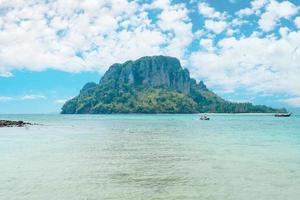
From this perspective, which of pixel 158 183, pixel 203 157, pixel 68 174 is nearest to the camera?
pixel 158 183

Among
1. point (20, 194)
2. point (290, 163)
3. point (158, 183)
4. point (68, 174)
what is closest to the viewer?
point (20, 194)

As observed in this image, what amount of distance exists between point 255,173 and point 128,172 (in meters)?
11.6

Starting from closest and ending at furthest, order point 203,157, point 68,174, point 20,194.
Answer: point 20,194 → point 68,174 → point 203,157

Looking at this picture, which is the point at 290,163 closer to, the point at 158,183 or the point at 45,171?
the point at 158,183

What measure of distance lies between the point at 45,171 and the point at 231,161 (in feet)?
64.8

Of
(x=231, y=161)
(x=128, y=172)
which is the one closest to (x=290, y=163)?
(x=231, y=161)

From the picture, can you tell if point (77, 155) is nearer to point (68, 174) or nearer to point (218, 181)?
point (68, 174)

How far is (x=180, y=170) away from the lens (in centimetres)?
3706

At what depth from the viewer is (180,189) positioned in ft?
93.2

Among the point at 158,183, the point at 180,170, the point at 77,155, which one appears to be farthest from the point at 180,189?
the point at 77,155

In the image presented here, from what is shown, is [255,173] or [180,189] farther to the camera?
[255,173]

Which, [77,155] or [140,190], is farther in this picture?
[77,155]

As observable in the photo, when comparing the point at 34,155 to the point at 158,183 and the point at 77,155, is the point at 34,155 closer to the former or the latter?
the point at 77,155

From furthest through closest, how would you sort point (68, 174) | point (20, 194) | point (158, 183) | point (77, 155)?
point (77, 155) < point (68, 174) < point (158, 183) < point (20, 194)
